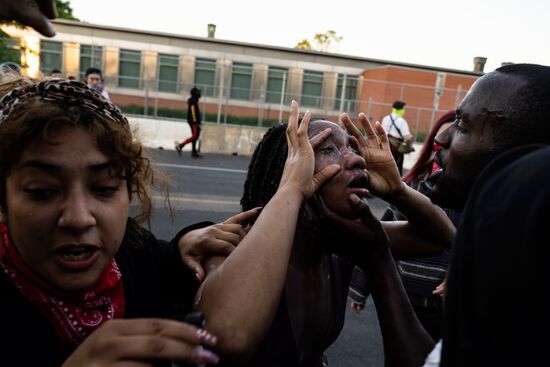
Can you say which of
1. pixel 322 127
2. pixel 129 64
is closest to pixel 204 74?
pixel 129 64

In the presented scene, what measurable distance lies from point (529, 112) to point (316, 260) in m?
0.98

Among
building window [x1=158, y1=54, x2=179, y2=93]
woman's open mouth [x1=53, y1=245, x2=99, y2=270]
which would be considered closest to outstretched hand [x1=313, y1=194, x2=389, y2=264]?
woman's open mouth [x1=53, y1=245, x2=99, y2=270]

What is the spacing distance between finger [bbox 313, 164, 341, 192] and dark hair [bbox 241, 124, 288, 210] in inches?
15.7

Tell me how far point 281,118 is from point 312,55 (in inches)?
331

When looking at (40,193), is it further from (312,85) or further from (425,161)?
A: (312,85)

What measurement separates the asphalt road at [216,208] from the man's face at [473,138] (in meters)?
0.97

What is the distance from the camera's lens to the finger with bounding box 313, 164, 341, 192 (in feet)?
5.25

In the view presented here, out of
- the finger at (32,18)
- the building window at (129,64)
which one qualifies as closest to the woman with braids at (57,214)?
the finger at (32,18)

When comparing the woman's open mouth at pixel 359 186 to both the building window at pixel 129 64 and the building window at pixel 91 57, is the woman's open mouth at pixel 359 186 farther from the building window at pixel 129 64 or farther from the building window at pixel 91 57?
the building window at pixel 91 57

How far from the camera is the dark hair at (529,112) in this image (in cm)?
121

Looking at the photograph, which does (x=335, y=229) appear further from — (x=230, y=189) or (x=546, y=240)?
(x=230, y=189)

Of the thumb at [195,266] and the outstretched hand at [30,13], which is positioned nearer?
the outstretched hand at [30,13]

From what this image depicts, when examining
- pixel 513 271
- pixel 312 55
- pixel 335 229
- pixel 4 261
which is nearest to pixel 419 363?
pixel 335 229

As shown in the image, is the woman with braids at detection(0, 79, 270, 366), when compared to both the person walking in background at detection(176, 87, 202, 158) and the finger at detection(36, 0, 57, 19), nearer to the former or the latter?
the finger at detection(36, 0, 57, 19)
